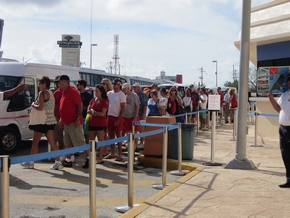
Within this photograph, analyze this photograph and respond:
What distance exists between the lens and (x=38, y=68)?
1345cm

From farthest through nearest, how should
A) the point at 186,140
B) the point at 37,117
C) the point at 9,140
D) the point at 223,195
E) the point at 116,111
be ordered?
the point at 9,140, the point at 116,111, the point at 186,140, the point at 37,117, the point at 223,195

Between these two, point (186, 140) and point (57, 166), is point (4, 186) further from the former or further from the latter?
point (186, 140)

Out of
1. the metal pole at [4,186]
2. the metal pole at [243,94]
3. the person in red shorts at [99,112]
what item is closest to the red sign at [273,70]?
the metal pole at [243,94]

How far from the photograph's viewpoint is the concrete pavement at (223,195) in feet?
18.5

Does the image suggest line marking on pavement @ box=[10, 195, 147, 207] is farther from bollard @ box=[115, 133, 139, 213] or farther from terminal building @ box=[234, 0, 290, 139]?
terminal building @ box=[234, 0, 290, 139]

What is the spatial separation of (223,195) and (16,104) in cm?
739

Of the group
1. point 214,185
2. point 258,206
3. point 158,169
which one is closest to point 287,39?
point 158,169

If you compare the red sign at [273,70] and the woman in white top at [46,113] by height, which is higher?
the red sign at [273,70]

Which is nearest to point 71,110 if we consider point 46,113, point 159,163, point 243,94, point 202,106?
point 46,113

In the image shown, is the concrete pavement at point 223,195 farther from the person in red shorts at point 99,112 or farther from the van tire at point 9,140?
the van tire at point 9,140

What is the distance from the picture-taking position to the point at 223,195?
21.5 feet

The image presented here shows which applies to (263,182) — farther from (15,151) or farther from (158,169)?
(15,151)

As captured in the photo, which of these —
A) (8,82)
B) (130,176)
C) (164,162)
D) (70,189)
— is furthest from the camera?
(8,82)

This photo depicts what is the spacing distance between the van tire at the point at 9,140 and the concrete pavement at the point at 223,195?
527 cm
